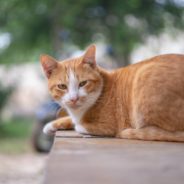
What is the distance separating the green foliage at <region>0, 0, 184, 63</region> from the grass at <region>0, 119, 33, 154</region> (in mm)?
1669

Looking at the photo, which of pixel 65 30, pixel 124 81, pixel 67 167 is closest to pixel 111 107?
pixel 124 81

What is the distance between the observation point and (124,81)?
2965 millimetres

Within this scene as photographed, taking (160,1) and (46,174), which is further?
(160,1)

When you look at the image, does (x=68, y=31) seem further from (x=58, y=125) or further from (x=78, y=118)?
(x=78, y=118)

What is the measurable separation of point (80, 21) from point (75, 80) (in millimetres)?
4489

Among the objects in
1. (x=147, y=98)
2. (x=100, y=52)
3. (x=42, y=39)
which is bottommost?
(x=100, y=52)

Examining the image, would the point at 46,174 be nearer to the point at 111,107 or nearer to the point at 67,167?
the point at 67,167

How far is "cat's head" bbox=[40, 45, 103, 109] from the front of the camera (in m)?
2.82

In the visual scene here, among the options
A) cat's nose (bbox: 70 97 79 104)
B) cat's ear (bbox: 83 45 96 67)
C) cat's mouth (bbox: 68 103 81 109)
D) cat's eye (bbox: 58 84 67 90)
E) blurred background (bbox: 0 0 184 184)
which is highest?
cat's ear (bbox: 83 45 96 67)

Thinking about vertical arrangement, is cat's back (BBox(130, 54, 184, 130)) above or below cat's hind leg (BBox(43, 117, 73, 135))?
above

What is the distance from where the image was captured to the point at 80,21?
7215 mm

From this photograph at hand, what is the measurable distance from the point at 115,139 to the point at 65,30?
4.76 metres

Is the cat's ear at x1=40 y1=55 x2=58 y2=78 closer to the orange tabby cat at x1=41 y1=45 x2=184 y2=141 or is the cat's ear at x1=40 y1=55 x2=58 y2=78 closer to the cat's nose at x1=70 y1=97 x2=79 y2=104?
the orange tabby cat at x1=41 y1=45 x2=184 y2=141

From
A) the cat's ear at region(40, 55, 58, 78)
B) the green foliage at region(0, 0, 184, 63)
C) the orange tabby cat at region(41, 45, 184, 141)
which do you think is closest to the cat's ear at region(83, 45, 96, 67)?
the orange tabby cat at region(41, 45, 184, 141)
